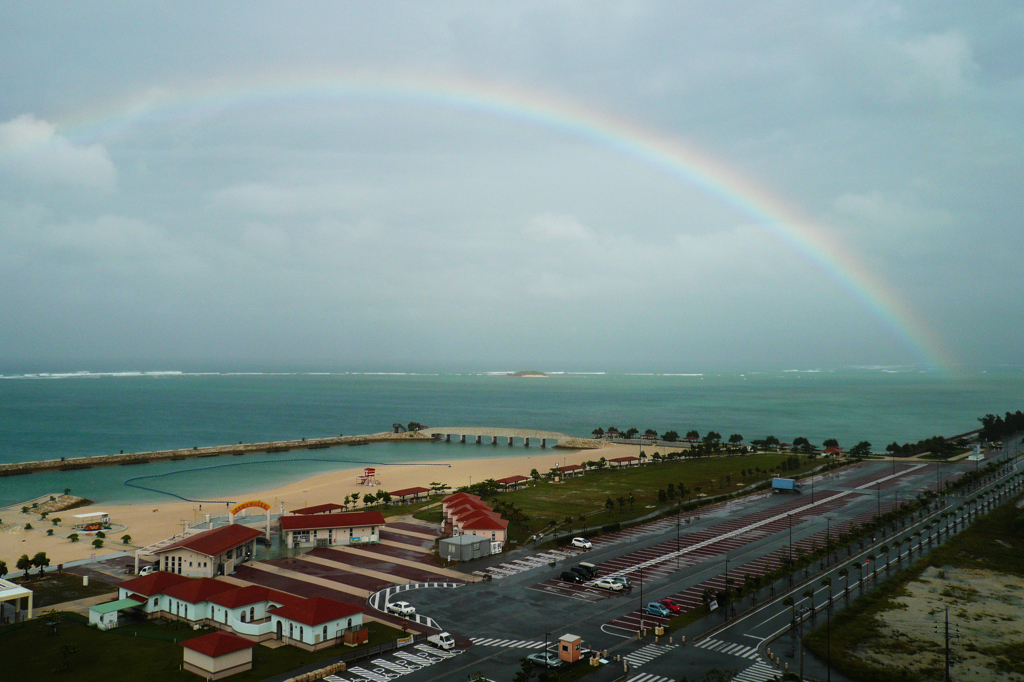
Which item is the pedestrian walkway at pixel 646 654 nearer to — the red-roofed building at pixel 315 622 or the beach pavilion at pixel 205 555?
the red-roofed building at pixel 315 622

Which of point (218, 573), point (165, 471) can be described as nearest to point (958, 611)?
point (218, 573)

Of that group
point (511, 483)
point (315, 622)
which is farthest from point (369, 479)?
point (315, 622)

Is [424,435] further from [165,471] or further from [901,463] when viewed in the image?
[901,463]

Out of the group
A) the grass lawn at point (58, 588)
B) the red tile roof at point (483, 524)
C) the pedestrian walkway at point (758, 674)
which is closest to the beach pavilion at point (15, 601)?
the grass lawn at point (58, 588)

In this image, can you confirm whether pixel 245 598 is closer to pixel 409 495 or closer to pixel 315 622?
pixel 315 622

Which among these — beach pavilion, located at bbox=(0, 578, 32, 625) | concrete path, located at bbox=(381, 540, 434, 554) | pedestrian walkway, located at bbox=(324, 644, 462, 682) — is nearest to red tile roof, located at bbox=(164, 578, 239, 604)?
beach pavilion, located at bbox=(0, 578, 32, 625)

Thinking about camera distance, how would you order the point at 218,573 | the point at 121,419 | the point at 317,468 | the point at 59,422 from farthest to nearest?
1. the point at 121,419
2. the point at 59,422
3. the point at 317,468
4. the point at 218,573
